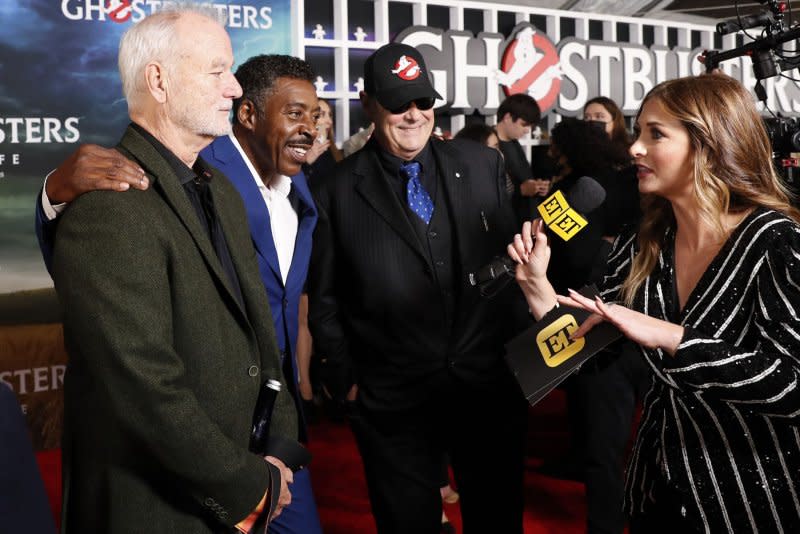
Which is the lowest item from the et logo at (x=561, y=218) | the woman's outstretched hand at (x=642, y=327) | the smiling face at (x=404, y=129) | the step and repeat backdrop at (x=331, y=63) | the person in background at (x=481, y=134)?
the woman's outstretched hand at (x=642, y=327)

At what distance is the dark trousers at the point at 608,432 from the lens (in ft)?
9.77

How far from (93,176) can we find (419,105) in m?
1.15

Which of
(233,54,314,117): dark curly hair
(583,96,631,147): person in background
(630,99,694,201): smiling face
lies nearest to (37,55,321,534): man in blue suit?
(233,54,314,117): dark curly hair

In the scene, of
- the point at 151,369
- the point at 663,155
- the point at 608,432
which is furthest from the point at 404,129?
the point at 608,432

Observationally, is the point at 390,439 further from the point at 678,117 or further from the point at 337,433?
the point at 337,433

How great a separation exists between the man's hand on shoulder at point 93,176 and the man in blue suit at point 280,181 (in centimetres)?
76

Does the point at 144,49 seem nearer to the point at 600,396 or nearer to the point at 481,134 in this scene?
the point at 600,396

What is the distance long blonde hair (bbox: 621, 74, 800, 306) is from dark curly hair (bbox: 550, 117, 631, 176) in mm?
1515

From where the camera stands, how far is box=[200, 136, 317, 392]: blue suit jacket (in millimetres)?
2295

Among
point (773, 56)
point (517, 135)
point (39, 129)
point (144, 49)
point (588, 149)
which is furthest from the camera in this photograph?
point (517, 135)

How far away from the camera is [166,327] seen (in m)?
1.49

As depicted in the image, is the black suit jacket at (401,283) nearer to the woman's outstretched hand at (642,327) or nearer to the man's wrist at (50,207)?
the woman's outstretched hand at (642,327)

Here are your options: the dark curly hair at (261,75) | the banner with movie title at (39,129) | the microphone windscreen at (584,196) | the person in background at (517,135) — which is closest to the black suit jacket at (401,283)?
the dark curly hair at (261,75)

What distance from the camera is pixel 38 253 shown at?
14.6 ft
